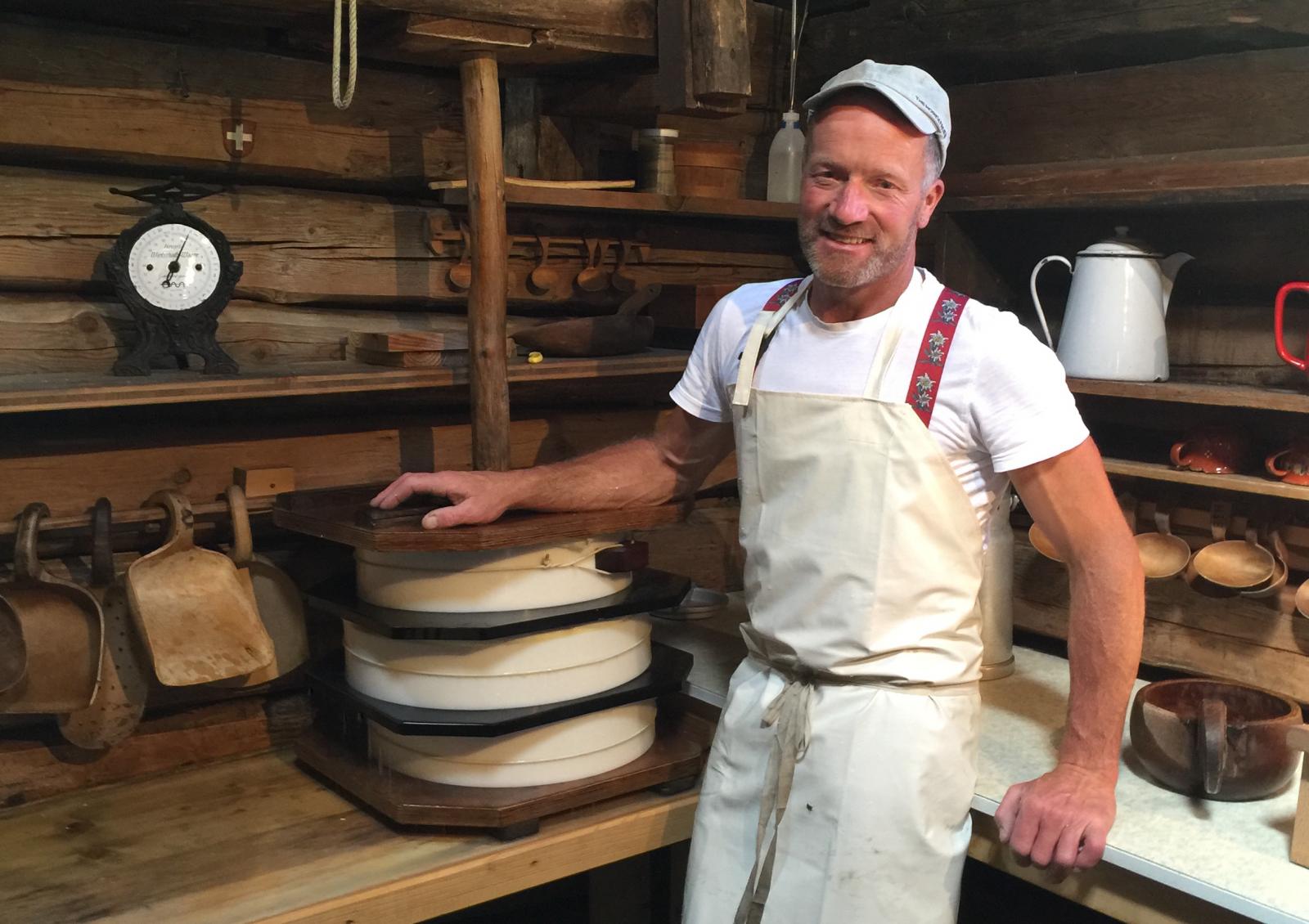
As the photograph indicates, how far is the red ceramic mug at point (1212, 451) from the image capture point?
83.5 inches

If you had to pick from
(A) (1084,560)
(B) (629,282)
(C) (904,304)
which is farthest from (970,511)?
(B) (629,282)

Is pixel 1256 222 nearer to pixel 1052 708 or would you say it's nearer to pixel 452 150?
pixel 1052 708

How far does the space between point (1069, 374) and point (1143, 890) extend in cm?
97

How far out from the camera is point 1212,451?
213 cm

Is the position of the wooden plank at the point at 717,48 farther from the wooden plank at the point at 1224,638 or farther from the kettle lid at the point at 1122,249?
the wooden plank at the point at 1224,638

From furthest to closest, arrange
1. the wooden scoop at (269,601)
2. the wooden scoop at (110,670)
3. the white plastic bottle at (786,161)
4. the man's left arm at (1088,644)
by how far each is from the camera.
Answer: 1. the white plastic bottle at (786,161)
2. the wooden scoop at (269,601)
3. the wooden scoop at (110,670)
4. the man's left arm at (1088,644)

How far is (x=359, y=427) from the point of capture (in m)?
2.41

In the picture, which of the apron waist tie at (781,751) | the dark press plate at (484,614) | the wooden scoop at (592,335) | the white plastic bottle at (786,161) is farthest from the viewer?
the white plastic bottle at (786,161)

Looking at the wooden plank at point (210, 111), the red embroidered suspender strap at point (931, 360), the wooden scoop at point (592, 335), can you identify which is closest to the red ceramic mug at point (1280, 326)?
the red embroidered suspender strap at point (931, 360)

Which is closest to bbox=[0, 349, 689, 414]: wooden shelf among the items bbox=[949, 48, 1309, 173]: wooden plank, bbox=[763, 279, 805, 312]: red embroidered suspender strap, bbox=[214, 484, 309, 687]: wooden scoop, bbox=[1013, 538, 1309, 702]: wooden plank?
bbox=[214, 484, 309, 687]: wooden scoop

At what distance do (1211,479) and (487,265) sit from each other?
1274 mm

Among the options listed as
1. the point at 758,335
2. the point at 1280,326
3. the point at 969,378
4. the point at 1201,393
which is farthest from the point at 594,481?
the point at 1280,326

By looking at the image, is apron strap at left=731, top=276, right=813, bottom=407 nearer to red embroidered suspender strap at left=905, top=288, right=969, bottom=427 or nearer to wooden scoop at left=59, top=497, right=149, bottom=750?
red embroidered suspender strap at left=905, top=288, right=969, bottom=427

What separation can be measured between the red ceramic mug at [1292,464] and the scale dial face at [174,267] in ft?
5.80
